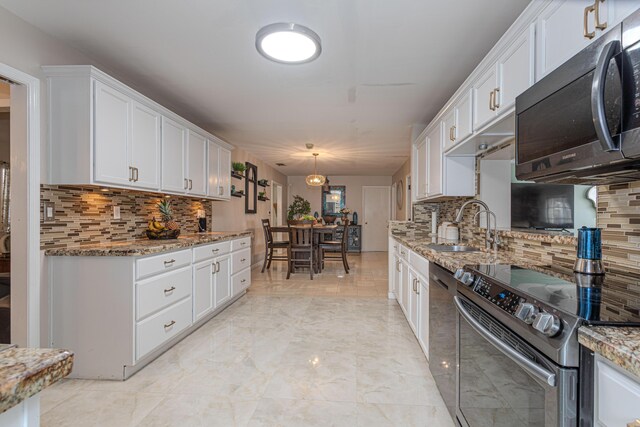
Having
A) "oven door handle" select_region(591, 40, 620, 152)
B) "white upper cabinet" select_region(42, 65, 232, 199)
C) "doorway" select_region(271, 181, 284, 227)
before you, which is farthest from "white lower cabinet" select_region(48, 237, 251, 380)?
"doorway" select_region(271, 181, 284, 227)

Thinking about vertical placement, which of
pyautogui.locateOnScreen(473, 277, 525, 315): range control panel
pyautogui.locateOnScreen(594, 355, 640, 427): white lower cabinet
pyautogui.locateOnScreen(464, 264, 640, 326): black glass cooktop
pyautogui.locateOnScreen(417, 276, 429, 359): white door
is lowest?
pyautogui.locateOnScreen(417, 276, 429, 359): white door

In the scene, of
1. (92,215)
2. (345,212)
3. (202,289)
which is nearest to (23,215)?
(92,215)

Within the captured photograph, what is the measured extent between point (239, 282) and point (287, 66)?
2501 mm

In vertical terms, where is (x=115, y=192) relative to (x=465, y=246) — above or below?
above

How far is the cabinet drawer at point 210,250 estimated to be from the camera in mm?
2896

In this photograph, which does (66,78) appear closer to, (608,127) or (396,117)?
(608,127)

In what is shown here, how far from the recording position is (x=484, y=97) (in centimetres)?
198

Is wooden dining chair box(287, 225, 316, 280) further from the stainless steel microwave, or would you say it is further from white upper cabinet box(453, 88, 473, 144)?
the stainless steel microwave

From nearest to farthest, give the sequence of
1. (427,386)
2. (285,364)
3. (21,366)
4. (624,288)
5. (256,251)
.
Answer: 1. (21,366)
2. (624,288)
3. (427,386)
4. (285,364)
5. (256,251)

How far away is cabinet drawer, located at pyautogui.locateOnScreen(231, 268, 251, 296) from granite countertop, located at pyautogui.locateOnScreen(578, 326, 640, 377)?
3371 mm

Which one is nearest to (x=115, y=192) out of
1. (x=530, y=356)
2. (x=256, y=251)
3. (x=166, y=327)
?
(x=166, y=327)

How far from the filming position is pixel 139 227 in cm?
301

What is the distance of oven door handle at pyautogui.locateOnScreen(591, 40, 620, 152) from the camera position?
88 cm

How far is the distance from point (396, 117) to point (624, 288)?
3.17 meters
